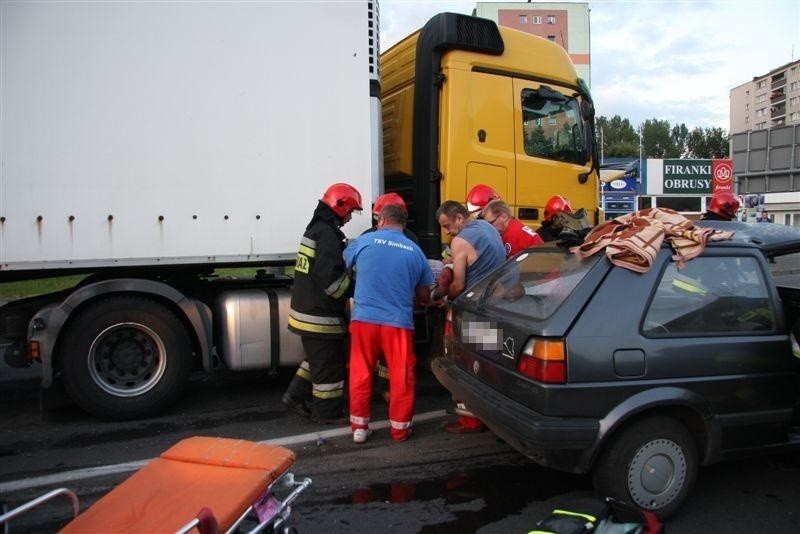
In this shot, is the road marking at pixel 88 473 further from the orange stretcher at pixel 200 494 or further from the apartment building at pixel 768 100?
the apartment building at pixel 768 100

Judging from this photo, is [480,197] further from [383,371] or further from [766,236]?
[766,236]

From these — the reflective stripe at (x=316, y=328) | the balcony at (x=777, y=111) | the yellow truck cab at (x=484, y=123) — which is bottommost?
the reflective stripe at (x=316, y=328)

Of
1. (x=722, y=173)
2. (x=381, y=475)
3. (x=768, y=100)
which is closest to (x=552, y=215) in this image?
(x=381, y=475)

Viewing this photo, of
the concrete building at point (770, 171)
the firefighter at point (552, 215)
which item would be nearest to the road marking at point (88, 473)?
the firefighter at point (552, 215)

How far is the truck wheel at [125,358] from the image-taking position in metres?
4.43

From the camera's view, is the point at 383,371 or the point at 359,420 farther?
the point at 383,371

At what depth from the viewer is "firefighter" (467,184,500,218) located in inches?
202

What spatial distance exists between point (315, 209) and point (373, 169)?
67 cm

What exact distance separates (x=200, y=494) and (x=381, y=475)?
1.82m

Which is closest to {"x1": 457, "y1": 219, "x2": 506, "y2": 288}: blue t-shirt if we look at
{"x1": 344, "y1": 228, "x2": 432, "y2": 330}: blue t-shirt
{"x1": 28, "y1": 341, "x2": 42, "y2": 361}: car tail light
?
{"x1": 344, "y1": 228, "x2": 432, "y2": 330}: blue t-shirt

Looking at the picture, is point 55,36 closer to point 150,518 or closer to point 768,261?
point 150,518

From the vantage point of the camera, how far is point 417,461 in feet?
13.0

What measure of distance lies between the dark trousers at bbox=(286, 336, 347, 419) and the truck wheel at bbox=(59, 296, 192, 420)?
1.04 m

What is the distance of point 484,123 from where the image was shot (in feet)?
17.6
